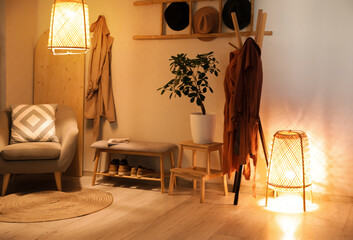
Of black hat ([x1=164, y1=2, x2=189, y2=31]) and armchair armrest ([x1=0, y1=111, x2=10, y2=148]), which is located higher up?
black hat ([x1=164, y1=2, x2=189, y2=31])

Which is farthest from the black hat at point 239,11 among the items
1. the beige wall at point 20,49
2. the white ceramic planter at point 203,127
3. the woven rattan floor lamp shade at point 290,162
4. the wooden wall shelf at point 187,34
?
the beige wall at point 20,49

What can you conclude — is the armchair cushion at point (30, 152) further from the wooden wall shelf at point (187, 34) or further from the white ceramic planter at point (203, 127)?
the wooden wall shelf at point (187, 34)

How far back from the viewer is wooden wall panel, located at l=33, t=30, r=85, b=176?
501cm

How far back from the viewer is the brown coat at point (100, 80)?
4.85 metres

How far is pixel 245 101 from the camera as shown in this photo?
3926 millimetres

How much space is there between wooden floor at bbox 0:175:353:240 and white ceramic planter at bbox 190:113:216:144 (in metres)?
0.54

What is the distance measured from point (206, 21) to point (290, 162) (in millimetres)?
1528

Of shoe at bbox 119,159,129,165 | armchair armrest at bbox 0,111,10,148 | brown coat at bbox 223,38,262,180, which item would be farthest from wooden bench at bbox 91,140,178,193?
armchair armrest at bbox 0,111,10,148

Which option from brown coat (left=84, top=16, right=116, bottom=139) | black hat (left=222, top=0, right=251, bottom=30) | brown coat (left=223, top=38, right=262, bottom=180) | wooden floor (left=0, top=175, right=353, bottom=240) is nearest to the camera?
wooden floor (left=0, top=175, right=353, bottom=240)

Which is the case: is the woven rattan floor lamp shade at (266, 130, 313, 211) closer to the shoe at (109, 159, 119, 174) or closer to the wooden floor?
the wooden floor

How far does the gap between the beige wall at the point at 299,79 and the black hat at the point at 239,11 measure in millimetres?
120

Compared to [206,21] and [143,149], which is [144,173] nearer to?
[143,149]

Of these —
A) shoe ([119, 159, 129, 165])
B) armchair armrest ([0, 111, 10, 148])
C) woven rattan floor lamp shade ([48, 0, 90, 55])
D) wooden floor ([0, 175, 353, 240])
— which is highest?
woven rattan floor lamp shade ([48, 0, 90, 55])

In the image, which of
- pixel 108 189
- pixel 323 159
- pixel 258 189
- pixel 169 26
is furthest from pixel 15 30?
pixel 323 159
